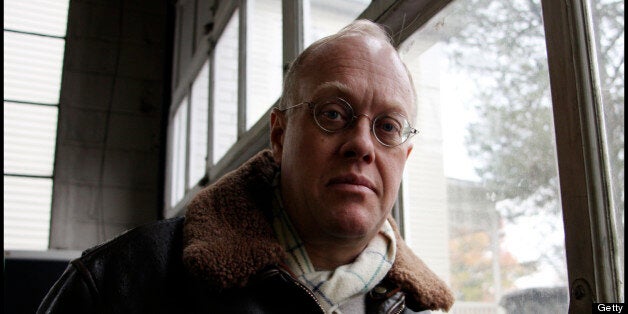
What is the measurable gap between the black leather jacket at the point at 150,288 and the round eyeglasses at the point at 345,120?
0.27 m

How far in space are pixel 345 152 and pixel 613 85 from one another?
45cm

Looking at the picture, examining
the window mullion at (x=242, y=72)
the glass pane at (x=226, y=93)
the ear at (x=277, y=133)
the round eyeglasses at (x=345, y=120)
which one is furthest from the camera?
the glass pane at (x=226, y=93)

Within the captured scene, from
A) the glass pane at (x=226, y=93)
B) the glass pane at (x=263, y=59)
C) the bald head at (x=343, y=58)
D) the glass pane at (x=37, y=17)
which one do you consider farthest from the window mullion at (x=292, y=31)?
the glass pane at (x=37, y=17)

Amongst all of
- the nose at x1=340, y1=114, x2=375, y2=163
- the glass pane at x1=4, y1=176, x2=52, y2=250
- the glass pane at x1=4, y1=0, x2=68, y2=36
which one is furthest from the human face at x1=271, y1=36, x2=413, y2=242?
the glass pane at x1=4, y1=0, x2=68, y2=36

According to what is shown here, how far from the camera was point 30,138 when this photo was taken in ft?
13.3

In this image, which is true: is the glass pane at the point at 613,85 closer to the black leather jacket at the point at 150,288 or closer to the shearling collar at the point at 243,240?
the shearling collar at the point at 243,240

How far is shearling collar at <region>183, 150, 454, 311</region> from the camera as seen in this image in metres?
0.91

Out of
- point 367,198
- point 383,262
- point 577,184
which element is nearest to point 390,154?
point 367,198

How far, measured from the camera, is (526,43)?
44.1 inches

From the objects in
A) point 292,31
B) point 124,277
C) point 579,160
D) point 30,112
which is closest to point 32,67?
point 30,112

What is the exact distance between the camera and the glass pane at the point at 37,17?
4.27 metres

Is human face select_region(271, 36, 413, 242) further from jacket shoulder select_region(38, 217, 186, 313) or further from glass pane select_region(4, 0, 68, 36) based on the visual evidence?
glass pane select_region(4, 0, 68, 36)

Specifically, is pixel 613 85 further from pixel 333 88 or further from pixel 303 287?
pixel 303 287

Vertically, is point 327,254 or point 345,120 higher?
point 345,120
